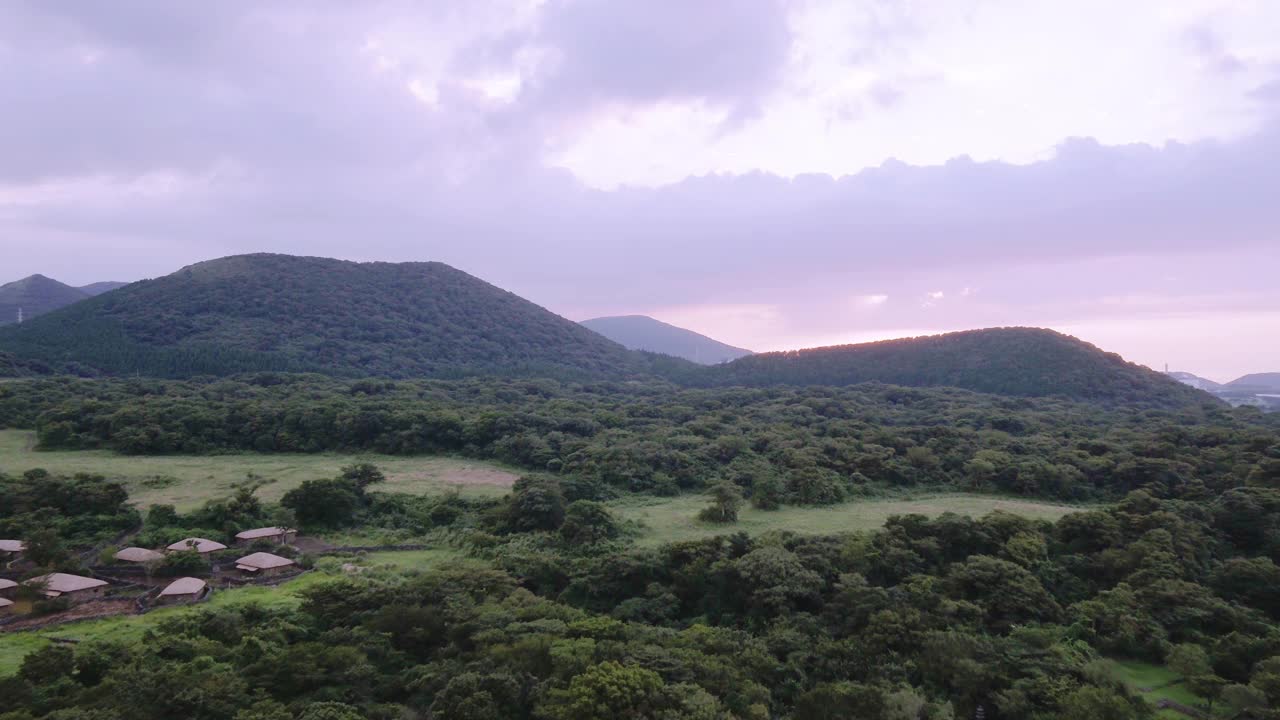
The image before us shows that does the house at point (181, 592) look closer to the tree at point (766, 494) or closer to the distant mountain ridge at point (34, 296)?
the tree at point (766, 494)

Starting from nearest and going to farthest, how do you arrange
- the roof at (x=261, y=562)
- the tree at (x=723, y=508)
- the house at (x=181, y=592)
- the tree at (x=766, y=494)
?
the house at (x=181, y=592)
the roof at (x=261, y=562)
the tree at (x=723, y=508)
the tree at (x=766, y=494)

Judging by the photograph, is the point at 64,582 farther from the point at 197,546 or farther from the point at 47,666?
the point at 47,666

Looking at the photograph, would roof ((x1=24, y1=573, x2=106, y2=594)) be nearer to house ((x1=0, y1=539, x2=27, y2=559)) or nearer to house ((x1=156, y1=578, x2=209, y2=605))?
house ((x1=156, y1=578, x2=209, y2=605))

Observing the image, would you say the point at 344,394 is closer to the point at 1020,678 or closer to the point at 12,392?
the point at 12,392

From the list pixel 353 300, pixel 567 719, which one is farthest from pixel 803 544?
pixel 353 300

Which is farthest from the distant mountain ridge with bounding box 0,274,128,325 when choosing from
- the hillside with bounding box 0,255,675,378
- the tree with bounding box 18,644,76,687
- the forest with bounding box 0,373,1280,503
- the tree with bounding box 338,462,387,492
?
the tree with bounding box 18,644,76,687

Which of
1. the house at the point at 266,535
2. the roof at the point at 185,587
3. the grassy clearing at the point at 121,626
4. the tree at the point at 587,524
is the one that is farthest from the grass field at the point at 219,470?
the grassy clearing at the point at 121,626
